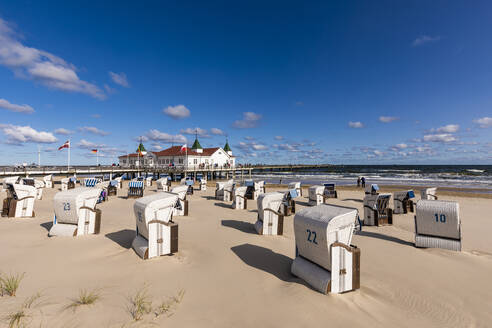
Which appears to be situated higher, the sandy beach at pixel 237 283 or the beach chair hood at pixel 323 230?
the beach chair hood at pixel 323 230

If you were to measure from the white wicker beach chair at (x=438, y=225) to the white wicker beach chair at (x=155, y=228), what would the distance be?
868 cm

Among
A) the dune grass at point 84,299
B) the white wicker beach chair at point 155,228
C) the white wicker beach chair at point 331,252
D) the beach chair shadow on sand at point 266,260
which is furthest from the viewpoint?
the white wicker beach chair at point 155,228

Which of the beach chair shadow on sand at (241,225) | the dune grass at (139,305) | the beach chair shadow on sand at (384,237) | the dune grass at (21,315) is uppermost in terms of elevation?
the dune grass at (21,315)

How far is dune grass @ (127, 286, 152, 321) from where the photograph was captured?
406 cm

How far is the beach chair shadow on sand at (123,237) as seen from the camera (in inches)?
316

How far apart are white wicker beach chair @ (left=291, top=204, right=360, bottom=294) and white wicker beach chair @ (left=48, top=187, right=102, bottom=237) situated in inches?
320

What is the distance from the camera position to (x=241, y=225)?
37.2 feet

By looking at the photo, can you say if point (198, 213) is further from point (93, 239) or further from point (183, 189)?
point (93, 239)

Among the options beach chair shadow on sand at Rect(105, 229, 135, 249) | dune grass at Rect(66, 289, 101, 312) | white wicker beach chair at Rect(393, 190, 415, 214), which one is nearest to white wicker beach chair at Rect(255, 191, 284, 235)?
beach chair shadow on sand at Rect(105, 229, 135, 249)

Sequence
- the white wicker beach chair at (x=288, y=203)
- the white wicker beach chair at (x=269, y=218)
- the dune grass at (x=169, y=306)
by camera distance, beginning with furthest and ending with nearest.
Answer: the white wicker beach chair at (x=288, y=203)
the white wicker beach chair at (x=269, y=218)
the dune grass at (x=169, y=306)

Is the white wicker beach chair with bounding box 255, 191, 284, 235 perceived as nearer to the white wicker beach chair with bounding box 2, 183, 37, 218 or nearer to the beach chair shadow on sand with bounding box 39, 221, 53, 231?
the beach chair shadow on sand with bounding box 39, 221, 53, 231

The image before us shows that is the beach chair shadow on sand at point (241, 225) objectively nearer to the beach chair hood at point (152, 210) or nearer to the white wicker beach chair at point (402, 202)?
the beach chair hood at point (152, 210)

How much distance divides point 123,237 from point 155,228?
3088 millimetres

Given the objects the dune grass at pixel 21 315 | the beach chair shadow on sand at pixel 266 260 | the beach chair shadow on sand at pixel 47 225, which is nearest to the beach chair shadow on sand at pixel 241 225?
the beach chair shadow on sand at pixel 266 260
